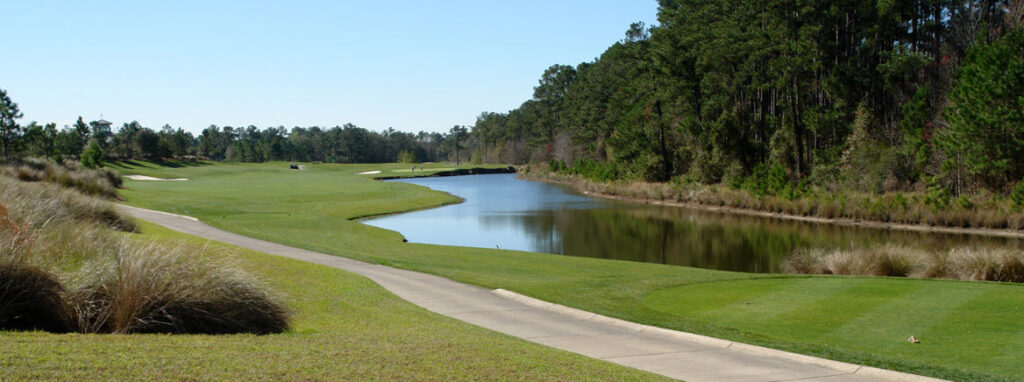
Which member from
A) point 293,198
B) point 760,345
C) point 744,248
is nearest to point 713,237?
point 744,248

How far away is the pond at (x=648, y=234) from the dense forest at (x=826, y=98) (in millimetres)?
5040

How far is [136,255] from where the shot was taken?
836 centimetres

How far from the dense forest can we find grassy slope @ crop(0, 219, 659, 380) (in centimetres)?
3138

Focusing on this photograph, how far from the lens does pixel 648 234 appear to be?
34.8m

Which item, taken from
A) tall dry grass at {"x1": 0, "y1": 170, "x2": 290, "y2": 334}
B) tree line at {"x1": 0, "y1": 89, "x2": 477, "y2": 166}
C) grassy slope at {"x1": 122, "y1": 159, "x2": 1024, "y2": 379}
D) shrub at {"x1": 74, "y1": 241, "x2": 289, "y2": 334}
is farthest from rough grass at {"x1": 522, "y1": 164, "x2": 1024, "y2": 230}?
tree line at {"x1": 0, "y1": 89, "x2": 477, "y2": 166}

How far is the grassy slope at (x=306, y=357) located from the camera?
17.7ft

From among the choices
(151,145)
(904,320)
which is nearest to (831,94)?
(904,320)

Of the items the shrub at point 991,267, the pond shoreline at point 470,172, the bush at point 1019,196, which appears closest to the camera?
the shrub at point 991,267

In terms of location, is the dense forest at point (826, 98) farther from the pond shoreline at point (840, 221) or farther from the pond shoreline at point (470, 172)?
the pond shoreline at point (470, 172)

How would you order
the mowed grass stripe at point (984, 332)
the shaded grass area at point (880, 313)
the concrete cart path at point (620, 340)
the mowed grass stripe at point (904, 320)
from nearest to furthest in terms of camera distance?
the concrete cart path at point (620, 340)
the mowed grass stripe at point (984, 332)
the shaded grass area at point (880, 313)
the mowed grass stripe at point (904, 320)

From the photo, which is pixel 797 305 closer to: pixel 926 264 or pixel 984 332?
pixel 984 332

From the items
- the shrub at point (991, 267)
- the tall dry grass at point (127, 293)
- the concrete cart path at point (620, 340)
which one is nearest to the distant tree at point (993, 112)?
the shrub at point (991, 267)

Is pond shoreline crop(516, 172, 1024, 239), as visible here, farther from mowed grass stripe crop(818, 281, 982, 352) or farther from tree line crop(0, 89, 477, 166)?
tree line crop(0, 89, 477, 166)

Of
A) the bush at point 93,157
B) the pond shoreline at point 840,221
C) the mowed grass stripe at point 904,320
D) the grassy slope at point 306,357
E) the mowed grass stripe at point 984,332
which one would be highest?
the bush at point 93,157
